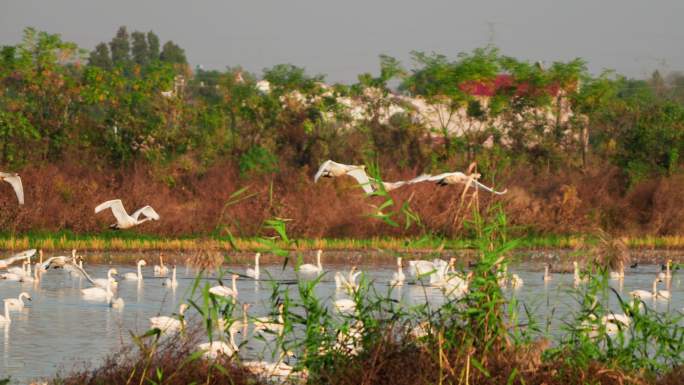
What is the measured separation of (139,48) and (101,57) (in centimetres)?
805

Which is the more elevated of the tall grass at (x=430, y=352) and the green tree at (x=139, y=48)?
the green tree at (x=139, y=48)

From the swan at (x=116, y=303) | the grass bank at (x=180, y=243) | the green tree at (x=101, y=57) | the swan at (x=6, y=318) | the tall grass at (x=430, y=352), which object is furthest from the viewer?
the green tree at (x=101, y=57)

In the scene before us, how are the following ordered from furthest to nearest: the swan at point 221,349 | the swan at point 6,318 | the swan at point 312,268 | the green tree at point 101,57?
the green tree at point 101,57 < the swan at point 312,268 < the swan at point 6,318 < the swan at point 221,349

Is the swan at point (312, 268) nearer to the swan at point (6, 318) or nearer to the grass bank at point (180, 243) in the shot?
the grass bank at point (180, 243)

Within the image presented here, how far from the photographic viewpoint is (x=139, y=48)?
9100cm

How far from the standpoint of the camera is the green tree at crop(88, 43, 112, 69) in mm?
79812

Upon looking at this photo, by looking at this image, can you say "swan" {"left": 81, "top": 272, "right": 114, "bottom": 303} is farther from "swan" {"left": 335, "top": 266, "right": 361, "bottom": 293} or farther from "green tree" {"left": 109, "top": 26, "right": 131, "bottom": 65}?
"green tree" {"left": 109, "top": 26, "right": 131, "bottom": 65}

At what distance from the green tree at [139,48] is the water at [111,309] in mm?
68238

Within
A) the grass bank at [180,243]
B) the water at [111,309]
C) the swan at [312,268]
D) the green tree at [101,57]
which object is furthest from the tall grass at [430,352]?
the green tree at [101,57]

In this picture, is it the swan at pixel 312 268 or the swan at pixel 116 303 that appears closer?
the swan at pixel 116 303

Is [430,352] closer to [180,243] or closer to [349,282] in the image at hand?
[349,282]

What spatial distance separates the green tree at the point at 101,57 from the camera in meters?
79.8

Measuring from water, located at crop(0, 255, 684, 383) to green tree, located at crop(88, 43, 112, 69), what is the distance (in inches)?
2295

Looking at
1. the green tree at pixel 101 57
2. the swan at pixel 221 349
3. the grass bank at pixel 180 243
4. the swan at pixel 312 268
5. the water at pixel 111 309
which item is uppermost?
the green tree at pixel 101 57
